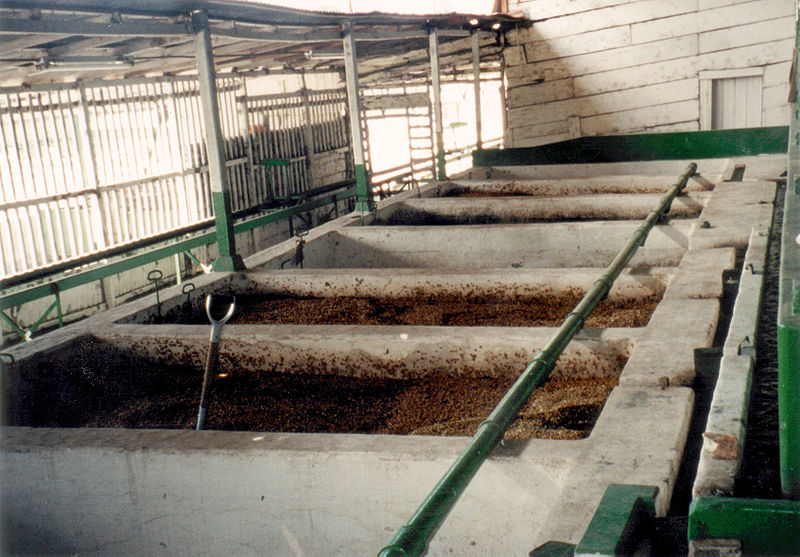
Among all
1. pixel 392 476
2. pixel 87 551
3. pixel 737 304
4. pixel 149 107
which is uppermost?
pixel 149 107

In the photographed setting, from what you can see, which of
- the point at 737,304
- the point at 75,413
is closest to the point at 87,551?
the point at 75,413

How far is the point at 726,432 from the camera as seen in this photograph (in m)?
2.48

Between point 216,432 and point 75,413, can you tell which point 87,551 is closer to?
point 216,432

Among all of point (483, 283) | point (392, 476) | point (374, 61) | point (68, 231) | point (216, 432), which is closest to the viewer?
point (392, 476)

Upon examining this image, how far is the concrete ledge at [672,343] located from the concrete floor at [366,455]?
1 centimetres

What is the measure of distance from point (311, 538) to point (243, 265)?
3.88 meters

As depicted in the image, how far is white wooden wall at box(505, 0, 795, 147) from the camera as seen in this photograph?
1336 cm

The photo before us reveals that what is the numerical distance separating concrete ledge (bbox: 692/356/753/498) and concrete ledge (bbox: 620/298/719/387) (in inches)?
21.4

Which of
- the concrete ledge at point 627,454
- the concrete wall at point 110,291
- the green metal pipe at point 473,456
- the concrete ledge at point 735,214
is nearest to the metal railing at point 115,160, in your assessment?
the concrete wall at point 110,291

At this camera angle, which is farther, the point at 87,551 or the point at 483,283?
the point at 483,283

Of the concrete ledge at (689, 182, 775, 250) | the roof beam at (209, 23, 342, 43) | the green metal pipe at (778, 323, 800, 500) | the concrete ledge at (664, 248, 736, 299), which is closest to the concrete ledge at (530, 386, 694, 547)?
the green metal pipe at (778, 323, 800, 500)

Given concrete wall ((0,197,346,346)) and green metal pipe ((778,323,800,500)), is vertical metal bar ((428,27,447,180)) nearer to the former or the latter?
concrete wall ((0,197,346,346))

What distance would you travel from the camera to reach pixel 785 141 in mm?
12625

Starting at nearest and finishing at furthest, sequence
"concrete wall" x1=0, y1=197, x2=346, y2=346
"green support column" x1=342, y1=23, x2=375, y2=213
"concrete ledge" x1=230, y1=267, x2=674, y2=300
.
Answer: "concrete ledge" x1=230, y1=267, x2=674, y2=300 < "green support column" x1=342, y1=23, x2=375, y2=213 < "concrete wall" x1=0, y1=197, x2=346, y2=346
